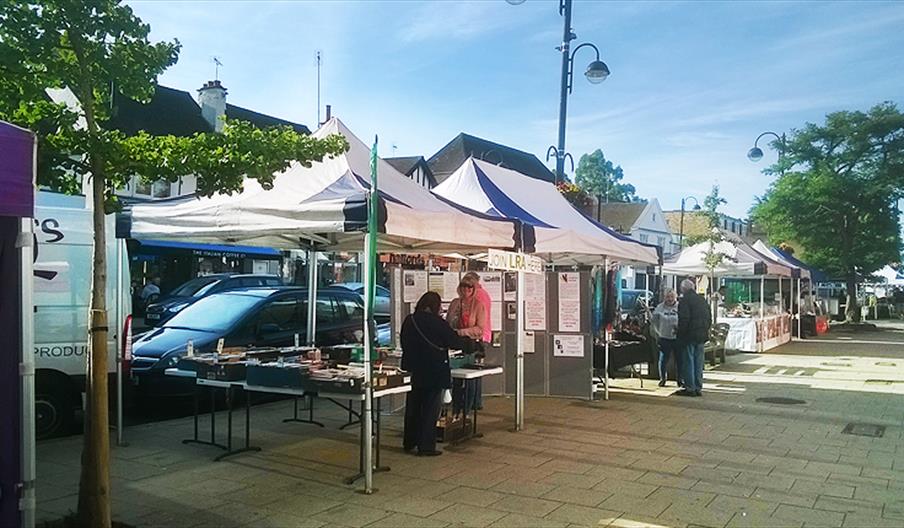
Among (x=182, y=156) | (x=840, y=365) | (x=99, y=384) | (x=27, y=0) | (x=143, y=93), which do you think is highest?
(x=27, y=0)

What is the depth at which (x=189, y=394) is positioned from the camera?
366 inches

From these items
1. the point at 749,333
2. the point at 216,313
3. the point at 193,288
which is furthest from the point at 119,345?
the point at 749,333

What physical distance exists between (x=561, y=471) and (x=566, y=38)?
31.0 feet

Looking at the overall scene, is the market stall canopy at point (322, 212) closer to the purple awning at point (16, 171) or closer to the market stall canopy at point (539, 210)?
the market stall canopy at point (539, 210)

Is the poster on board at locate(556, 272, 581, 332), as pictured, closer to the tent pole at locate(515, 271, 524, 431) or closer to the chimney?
the tent pole at locate(515, 271, 524, 431)

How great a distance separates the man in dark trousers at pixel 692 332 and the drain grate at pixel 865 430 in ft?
8.20

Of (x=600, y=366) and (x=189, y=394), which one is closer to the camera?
(x=189, y=394)

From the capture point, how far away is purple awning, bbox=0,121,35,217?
3.76 m

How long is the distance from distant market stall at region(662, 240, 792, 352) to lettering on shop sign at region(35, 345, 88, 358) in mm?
14517

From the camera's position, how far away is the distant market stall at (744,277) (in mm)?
18922

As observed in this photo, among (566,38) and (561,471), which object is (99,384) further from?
(566,38)

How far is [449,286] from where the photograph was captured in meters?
10.4

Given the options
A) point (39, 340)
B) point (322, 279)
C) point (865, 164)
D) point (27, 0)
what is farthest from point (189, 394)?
point (865, 164)

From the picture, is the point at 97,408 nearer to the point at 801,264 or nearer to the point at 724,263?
the point at 724,263
